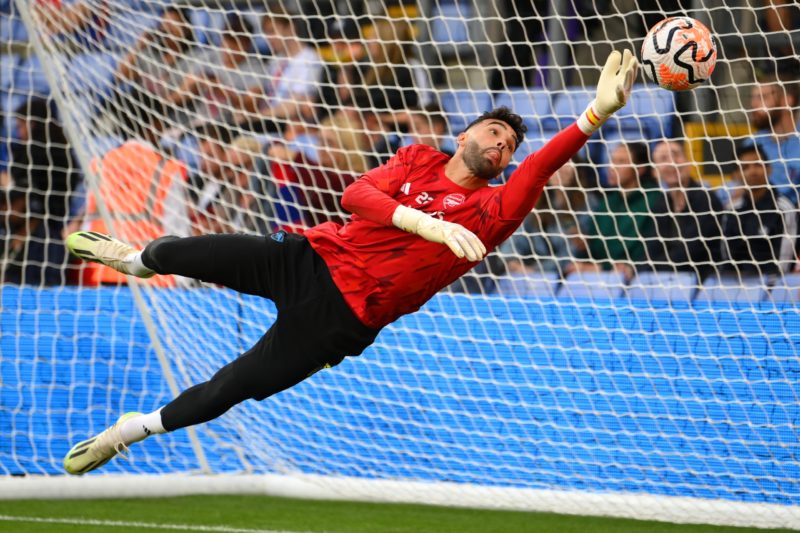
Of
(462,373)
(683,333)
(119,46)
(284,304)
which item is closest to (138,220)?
(119,46)

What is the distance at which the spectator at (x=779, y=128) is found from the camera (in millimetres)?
6508

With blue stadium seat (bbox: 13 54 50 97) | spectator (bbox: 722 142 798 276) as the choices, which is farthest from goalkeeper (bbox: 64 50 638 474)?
blue stadium seat (bbox: 13 54 50 97)

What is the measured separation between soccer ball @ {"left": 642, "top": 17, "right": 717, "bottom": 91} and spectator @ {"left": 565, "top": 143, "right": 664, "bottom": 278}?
243 cm

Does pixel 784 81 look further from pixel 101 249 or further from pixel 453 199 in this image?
pixel 101 249

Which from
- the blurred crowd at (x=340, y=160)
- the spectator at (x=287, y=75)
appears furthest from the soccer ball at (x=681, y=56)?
the spectator at (x=287, y=75)

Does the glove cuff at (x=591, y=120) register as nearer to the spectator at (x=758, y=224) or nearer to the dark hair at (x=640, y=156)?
the spectator at (x=758, y=224)

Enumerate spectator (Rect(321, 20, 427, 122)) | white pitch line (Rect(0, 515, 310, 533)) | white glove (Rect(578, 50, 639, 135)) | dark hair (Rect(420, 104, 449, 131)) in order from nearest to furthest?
white glove (Rect(578, 50, 639, 135)) → white pitch line (Rect(0, 515, 310, 533)) → dark hair (Rect(420, 104, 449, 131)) → spectator (Rect(321, 20, 427, 122))

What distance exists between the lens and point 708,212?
688 cm

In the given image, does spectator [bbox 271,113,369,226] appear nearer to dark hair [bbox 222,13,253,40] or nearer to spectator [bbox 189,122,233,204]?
spectator [bbox 189,122,233,204]

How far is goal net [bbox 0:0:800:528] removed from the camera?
690 centimetres

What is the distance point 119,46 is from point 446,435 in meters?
3.24

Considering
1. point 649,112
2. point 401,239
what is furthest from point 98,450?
point 649,112

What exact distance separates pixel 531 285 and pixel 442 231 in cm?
320

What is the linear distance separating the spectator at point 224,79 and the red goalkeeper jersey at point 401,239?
2560 millimetres
